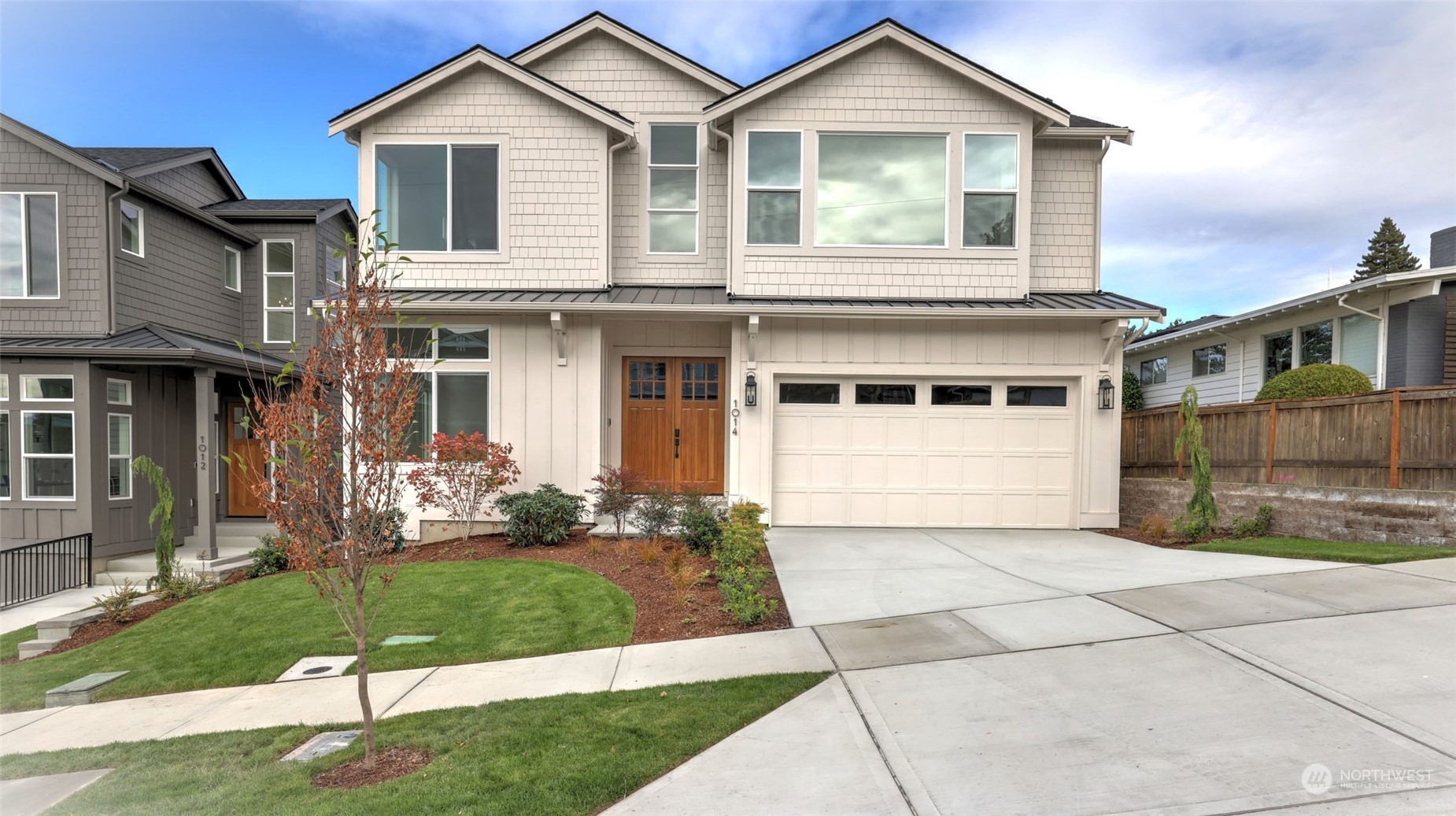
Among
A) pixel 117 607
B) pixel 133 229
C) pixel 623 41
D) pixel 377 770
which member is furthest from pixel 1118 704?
pixel 133 229

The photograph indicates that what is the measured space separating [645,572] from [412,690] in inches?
128

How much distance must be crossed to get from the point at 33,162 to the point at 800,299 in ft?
43.5

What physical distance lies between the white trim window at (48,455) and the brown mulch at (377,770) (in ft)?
36.5

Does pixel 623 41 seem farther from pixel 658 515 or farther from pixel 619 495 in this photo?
pixel 658 515

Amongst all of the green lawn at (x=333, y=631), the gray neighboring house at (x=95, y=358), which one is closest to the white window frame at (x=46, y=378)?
the gray neighboring house at (x=95, y=358)

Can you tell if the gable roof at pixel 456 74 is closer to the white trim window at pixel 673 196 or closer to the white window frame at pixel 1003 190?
the white trim window at pixel 673 196

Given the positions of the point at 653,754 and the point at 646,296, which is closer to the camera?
the point at 653,754

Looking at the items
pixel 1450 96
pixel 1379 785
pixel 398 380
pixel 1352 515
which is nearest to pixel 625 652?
pixel 398 380

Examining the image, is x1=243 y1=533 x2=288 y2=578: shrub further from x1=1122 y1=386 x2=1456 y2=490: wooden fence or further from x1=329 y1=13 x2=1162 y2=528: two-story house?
x1=1122 y1=386 x2=1456 y2=490: wooden fence

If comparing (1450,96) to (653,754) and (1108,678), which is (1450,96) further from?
(653,754)

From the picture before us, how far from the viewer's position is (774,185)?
10703 mm

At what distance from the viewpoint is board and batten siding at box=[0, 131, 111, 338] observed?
11.7 metres

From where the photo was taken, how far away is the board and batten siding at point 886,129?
417 inches

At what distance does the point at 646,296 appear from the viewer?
10781 millimetres
